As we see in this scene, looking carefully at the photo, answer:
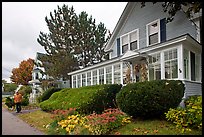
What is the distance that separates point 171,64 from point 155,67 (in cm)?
126

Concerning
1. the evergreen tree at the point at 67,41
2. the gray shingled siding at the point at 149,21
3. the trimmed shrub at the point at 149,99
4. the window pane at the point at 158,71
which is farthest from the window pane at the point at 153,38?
the evergreen tree at the point at 67,41

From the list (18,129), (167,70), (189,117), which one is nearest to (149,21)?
(167,70)

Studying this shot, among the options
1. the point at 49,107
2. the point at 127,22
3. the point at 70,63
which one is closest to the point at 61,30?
the point at 70,63

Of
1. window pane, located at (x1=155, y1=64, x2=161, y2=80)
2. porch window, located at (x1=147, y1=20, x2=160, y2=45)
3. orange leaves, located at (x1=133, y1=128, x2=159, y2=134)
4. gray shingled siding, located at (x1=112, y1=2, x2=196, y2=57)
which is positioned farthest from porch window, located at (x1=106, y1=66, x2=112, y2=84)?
orange leaves, located at (x1=133, y1=128, x2=159, y2=134)

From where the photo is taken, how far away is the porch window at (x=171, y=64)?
10.2 m

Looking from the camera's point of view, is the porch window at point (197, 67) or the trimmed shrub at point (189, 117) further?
the porch window at point (197, 67)

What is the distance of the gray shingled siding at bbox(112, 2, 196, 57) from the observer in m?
12.5

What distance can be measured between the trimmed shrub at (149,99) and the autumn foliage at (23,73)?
44.9m

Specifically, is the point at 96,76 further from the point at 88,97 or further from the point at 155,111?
the point at 155,111

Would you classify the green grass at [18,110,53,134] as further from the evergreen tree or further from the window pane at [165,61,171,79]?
the evergreen tree

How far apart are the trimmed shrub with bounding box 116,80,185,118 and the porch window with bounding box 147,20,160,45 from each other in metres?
6.47

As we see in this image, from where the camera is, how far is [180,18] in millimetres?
12820

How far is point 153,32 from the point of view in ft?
47.2

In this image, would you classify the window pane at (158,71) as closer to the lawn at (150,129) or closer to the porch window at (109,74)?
the lawn at (150,129)
